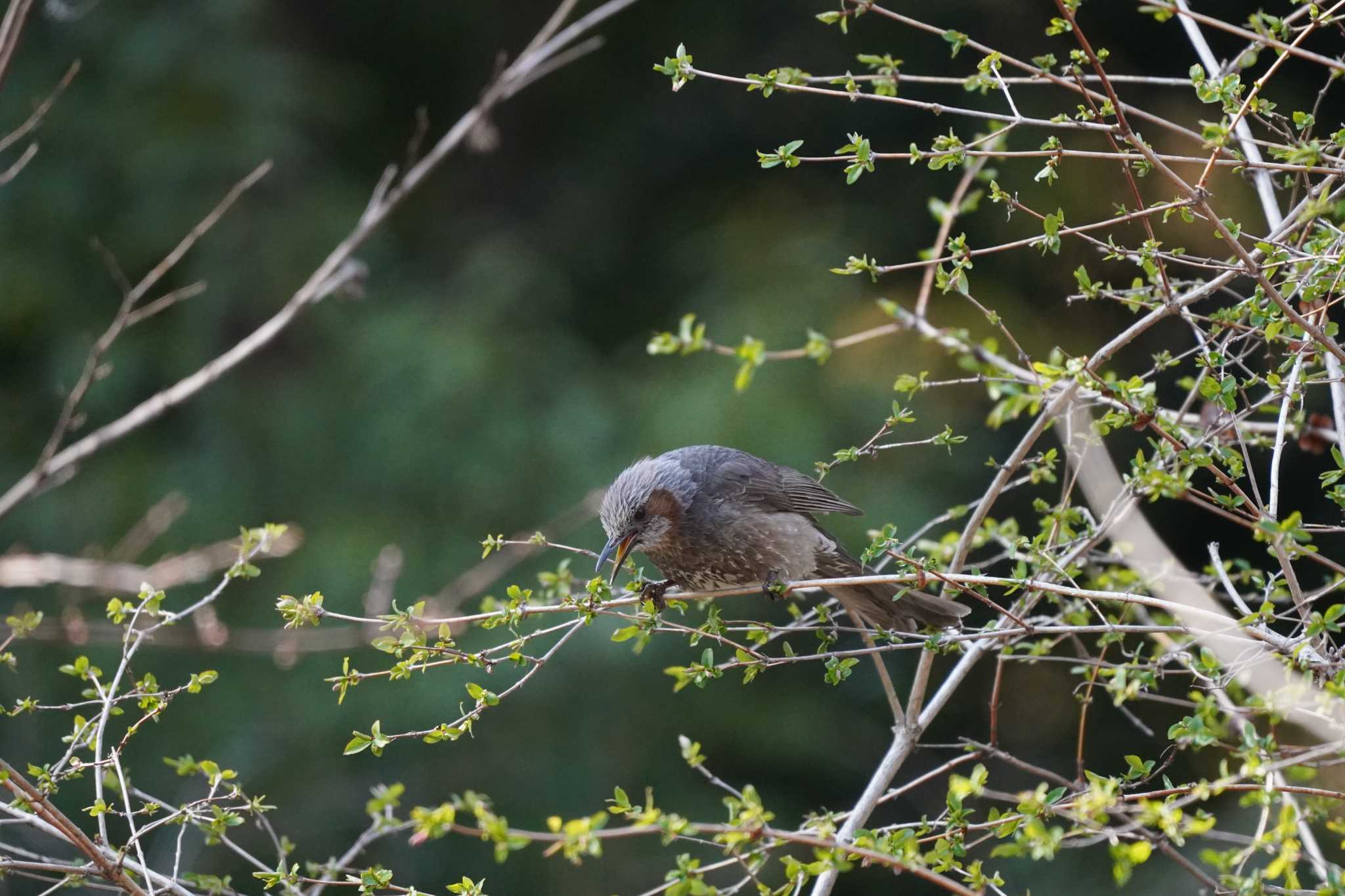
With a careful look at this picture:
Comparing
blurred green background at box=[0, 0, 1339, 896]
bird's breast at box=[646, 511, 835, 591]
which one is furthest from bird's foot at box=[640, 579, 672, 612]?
blurred green background at box=[0, 0, 1339, 896]

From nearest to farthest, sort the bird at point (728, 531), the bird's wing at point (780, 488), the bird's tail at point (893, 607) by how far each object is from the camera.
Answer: the bird's tail at point (893, 607) < the bird at point (728, 531) < the bird's wing at point (780, 488)

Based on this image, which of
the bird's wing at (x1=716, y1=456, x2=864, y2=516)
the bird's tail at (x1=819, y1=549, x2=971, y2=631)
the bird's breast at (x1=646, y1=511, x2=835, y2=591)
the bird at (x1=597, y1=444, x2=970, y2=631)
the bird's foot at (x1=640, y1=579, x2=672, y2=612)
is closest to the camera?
the bird's foot at (x1=640, y1=579, x2=672, y2=612)

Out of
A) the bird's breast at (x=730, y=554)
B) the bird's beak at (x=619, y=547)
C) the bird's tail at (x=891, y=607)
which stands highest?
the bird's beak at (x=619, y=547)

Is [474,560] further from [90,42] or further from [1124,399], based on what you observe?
[1124,399]

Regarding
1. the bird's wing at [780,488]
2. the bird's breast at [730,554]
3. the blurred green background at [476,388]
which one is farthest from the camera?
the blurred green background at [476,388]

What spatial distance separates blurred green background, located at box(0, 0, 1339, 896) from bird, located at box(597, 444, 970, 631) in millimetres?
2112

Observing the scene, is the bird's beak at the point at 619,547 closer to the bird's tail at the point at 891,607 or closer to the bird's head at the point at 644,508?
the bird's head at the point at 644,508

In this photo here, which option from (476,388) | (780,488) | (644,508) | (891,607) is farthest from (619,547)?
(476,388)

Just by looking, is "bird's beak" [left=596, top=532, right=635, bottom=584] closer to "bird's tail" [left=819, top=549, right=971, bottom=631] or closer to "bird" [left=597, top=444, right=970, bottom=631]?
"bird" [left=597, top=444, right=970, bottom=631]

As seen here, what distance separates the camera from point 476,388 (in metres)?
6.91

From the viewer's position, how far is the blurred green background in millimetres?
6484

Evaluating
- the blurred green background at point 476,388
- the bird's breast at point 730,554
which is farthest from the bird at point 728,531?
the blurred green background at point 476,388

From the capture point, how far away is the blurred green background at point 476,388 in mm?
Result: 6484

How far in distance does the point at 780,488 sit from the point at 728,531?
0.33 m
